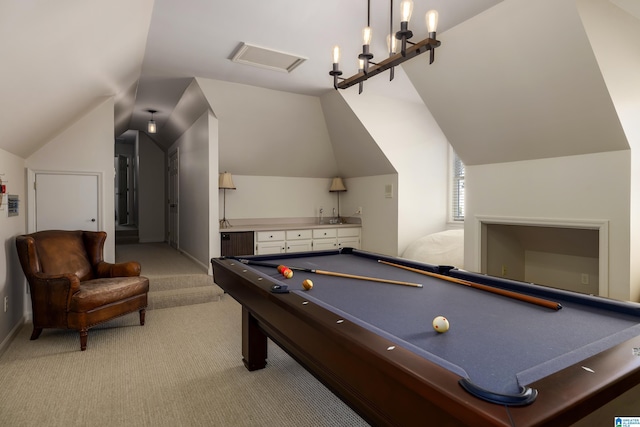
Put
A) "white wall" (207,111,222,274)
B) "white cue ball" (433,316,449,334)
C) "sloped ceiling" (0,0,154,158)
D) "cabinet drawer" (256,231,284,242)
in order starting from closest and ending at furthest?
"white cue ball" (433,316,449,334) → "sloped ceiling" (0,0,154,158) → "white wall" (207,111,222,274) → "cabinet drawer" (256,231,284,242)

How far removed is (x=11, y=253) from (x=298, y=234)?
3.41 metres

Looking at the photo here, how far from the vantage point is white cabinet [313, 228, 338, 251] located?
581 cm

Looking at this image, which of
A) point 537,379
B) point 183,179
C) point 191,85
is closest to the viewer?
point 537,379

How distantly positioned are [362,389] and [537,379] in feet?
1.68

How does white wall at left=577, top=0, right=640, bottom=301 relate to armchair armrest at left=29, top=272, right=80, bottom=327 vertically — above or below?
above

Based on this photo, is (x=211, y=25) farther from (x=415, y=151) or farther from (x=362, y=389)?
(x=415, y=151)

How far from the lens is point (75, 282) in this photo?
3096 millimetres

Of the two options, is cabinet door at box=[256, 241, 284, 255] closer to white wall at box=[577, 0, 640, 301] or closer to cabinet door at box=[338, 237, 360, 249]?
cabinet door at box=[338, 237, 360, 249]

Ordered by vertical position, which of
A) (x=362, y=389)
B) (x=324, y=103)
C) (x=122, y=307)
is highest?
(x=324, y=103)

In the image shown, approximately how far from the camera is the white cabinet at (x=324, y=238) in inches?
229

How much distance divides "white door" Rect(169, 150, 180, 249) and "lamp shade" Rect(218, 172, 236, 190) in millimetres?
1997

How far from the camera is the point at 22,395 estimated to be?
2.34 m

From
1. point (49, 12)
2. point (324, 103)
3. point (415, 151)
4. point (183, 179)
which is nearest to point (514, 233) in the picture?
point (415, 151)

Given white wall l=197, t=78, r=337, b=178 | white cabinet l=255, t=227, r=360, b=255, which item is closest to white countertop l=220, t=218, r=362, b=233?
white cabinet l=255, t=227, r=360, b=255
